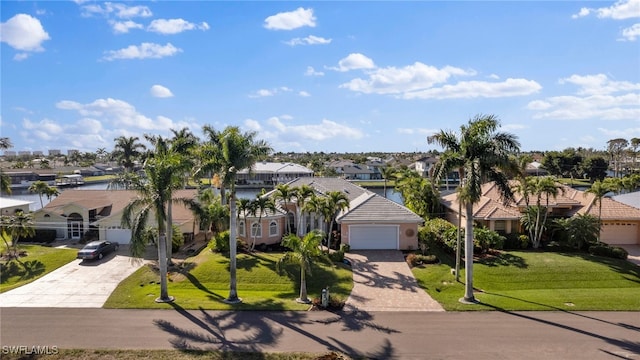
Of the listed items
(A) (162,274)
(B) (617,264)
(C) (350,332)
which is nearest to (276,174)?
(A) (162,274)

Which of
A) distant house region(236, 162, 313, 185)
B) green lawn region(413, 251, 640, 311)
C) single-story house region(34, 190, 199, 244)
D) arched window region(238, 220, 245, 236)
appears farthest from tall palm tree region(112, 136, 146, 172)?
distant house region(236, 162, 313, 185)

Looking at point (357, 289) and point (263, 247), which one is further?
point (263, 247)

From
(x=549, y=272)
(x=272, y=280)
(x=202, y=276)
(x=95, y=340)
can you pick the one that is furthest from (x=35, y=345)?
(x=549, y=272)

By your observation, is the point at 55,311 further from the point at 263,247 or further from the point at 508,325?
the point at 508,325

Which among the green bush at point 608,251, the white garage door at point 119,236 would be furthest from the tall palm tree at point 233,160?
the green bush at point 608,251

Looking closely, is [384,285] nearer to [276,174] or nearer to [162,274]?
[162,274]
